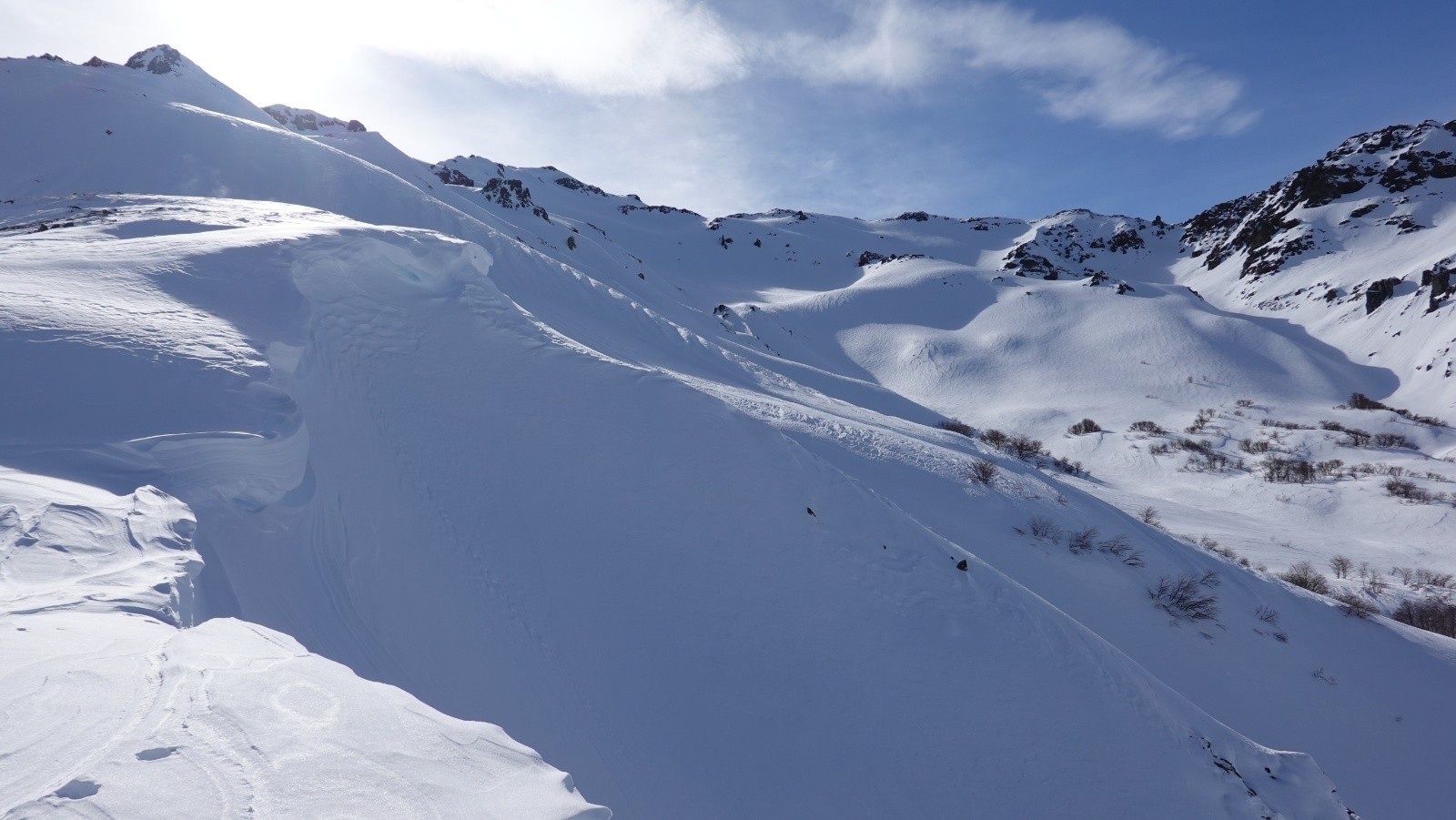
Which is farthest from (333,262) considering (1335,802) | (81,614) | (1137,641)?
(1335,802)

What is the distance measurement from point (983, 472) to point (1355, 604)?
5624 millimetres

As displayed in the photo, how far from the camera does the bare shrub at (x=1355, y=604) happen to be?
8.22 meters

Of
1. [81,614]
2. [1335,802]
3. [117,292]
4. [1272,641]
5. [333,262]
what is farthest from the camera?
[333,262]

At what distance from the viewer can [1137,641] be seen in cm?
679

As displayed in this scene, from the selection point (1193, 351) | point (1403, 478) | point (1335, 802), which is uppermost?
point (1193, 351)

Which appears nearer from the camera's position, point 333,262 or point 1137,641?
point 1137,641

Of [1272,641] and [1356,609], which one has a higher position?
[1356,609]

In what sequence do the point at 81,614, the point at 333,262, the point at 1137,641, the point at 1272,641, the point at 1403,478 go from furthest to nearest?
1. the point at 1403,478
2. the point at 333,262
3. the point at 1272,641
4. the point at 1137,641
5. the point at 81,614

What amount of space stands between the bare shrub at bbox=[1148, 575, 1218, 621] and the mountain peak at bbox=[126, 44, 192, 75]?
49.3 metres

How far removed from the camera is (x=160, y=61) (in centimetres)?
3353

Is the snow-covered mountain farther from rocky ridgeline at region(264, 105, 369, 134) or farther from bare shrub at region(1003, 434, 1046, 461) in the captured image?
rocky ridgeline at region(264, 105, 369, 134)

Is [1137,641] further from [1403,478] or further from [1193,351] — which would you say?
[1193,351]

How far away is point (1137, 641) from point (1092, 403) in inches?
903

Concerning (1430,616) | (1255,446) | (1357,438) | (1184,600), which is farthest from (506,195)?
(1357,438)
